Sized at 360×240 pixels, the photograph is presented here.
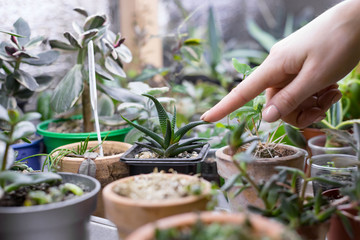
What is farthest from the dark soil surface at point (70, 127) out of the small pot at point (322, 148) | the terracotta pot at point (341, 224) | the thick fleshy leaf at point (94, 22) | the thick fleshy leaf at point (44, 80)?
the terracotta pot at point (341, 224)

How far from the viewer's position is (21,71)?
3.83 feet

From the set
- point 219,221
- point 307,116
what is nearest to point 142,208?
point 219,221

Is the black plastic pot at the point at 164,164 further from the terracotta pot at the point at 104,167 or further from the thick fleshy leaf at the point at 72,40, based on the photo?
the thick fleshy leaf at the point at 72,40

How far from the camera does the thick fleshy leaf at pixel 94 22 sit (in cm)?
117

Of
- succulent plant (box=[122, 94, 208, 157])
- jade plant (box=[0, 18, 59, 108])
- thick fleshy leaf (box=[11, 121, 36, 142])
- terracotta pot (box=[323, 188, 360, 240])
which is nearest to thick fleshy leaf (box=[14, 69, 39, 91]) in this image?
jade plant (box=[0, 18, 59, 108])

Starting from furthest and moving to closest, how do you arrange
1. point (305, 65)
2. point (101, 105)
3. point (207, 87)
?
point (207, 87), point (101, 105), point (305, 65)

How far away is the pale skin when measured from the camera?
2.42 ft

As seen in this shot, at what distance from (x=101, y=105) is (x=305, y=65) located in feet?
2.84

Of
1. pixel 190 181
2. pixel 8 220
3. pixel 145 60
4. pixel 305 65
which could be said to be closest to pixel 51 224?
pixel 8 220

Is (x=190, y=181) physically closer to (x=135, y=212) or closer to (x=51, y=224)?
(x=135, y=212)

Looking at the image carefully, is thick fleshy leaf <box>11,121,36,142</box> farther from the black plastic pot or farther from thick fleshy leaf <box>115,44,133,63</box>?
thick fleshy leaf <box>115,44,133,63</box>

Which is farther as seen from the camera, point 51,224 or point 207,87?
point 207,87

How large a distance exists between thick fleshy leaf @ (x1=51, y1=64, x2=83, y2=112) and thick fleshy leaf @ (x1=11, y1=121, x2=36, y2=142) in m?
0.54

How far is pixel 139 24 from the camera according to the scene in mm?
2049
